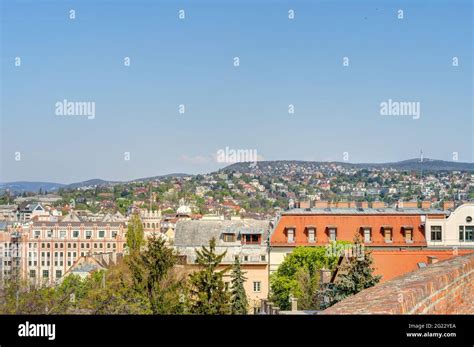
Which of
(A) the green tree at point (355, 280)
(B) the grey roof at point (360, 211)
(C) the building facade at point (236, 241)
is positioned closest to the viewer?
(A) the green tree at point (355, 280)

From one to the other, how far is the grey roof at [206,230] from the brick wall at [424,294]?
37352 millimetres

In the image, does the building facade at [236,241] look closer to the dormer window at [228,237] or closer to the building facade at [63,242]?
the dormer window at [228,237]

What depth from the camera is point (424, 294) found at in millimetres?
5578

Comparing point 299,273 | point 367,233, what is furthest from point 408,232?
point 299,273

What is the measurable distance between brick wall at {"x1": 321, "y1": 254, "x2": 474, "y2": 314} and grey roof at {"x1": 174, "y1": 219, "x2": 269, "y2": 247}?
123 feet

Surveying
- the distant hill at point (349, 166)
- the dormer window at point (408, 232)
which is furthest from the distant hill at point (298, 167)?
the dormer window at point (408, 232)

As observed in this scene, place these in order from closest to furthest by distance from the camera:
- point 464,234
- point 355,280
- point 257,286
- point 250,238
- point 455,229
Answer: point 355,280, point 257,286, point 464,234, point 455,229, point 250,238

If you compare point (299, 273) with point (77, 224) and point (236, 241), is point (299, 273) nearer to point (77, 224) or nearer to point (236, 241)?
point (236, 241)

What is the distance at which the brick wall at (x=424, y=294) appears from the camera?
16.1 ft

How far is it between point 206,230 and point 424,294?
40.0 m
